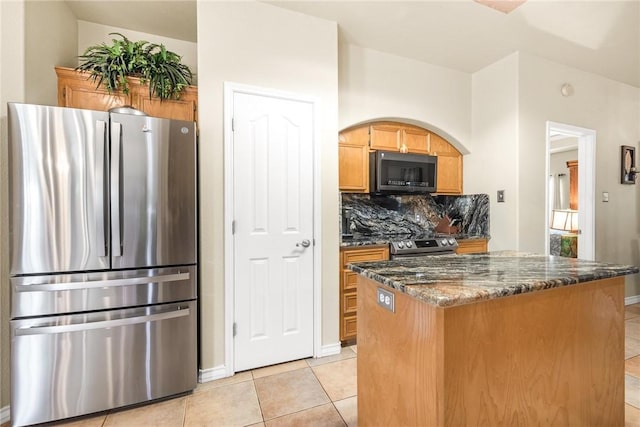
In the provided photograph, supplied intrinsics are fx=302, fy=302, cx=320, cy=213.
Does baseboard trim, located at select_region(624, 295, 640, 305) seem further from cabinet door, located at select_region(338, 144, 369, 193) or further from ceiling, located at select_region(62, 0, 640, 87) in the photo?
cabinet door, located at select_region(338, 144, 369, 193)

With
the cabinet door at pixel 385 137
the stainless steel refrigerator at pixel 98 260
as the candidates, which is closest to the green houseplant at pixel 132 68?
the stainless steel refrigerator at pixel 98 260

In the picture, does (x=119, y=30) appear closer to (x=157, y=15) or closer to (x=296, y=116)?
(x=157, y=15)

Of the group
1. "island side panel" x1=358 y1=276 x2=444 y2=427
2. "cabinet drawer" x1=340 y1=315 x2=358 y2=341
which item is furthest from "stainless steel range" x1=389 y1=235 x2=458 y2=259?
"island side panel" x1=358 y1=276 x2=444 y2=427

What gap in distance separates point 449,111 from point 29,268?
3.95m

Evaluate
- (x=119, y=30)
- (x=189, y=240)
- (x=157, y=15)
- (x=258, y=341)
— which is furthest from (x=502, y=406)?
(x=119, y=30)

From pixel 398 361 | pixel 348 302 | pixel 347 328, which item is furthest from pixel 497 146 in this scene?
pixel 398 361

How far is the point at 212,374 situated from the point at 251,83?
219 centimetres

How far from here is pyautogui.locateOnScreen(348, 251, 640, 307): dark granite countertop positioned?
1065 millimetres

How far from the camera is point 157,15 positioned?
251 centimetres

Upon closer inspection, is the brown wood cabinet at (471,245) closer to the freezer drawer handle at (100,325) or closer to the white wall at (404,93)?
the white wall at (404,93)

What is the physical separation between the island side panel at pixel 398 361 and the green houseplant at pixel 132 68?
6.53 ft

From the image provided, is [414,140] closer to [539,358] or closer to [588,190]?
[588,190]

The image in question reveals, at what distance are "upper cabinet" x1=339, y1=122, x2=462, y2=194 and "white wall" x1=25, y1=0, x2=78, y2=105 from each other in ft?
7.71

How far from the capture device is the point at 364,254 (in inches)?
109
